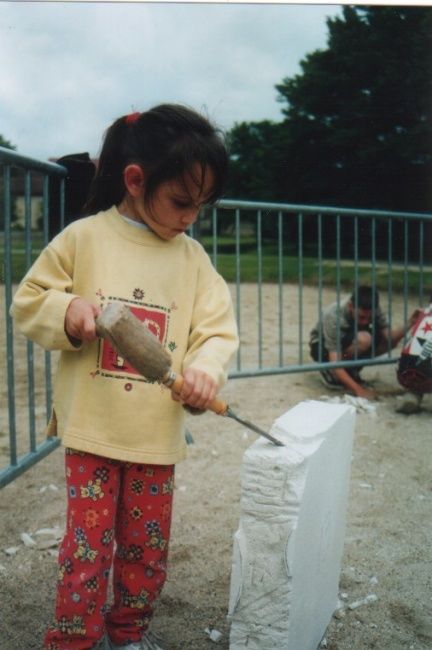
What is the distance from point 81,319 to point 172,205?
36 cm

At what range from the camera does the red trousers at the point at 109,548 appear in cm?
163

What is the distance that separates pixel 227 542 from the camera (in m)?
2.54

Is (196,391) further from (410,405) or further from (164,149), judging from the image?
(410,405)

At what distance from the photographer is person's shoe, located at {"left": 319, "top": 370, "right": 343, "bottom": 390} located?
16.6 feet

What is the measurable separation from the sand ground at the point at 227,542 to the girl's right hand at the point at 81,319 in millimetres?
912

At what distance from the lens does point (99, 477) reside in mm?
1658

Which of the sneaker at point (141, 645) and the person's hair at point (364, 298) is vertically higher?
the person's hair at point (364, 298)

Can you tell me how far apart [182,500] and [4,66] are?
1.76m

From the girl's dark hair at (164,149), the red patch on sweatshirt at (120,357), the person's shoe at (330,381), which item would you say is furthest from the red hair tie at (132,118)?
the person's shoe at (330,381)

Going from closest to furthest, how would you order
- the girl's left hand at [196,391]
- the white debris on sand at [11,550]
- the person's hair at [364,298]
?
the girl's left hand at [196,391] < the white debris on sand at [11,550] < the person's hair at [364,298]

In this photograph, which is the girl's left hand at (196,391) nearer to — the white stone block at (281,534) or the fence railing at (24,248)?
the white stone block at (281,534)

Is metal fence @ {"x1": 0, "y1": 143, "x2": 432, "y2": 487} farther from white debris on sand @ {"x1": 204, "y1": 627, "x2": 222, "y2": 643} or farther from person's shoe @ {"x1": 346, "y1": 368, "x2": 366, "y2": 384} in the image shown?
white debris on sand @ {"x1": 204, "y1": 627, "x2": 222, "y2": 643}

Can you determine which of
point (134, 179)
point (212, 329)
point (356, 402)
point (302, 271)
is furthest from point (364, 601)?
point (302, 271)

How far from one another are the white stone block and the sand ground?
44cm
